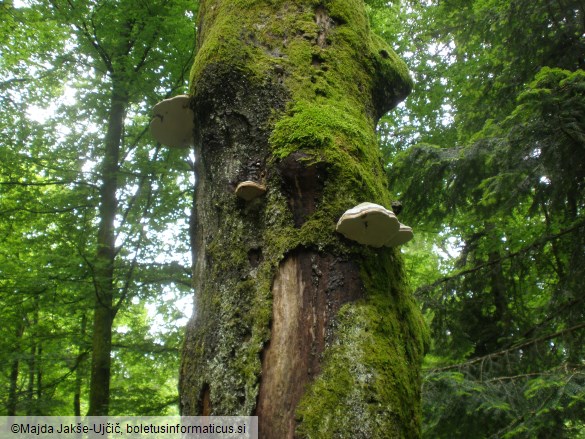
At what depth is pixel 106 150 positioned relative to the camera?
9.30 m

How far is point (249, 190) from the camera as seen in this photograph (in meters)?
2.10

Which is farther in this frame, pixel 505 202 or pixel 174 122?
pixel 505 202

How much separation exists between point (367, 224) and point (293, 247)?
32 cm

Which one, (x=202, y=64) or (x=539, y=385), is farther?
(x=539, y=385)

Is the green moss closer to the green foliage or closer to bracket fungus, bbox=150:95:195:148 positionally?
bracket fungus, bbox=150:95:195:148

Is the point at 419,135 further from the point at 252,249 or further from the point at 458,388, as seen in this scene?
the point at 252,249

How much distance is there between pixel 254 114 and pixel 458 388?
158 inches

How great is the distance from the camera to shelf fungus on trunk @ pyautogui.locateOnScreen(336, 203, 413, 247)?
1.91m

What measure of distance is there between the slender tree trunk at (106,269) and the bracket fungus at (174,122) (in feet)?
16.1

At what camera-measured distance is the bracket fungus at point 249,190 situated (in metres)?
2.08

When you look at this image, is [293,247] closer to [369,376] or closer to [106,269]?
[369,376]

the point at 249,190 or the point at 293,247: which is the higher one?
the point at 249,190

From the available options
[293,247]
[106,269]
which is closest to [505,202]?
[293,247]

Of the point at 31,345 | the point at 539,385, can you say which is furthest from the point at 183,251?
the point at 539,385
